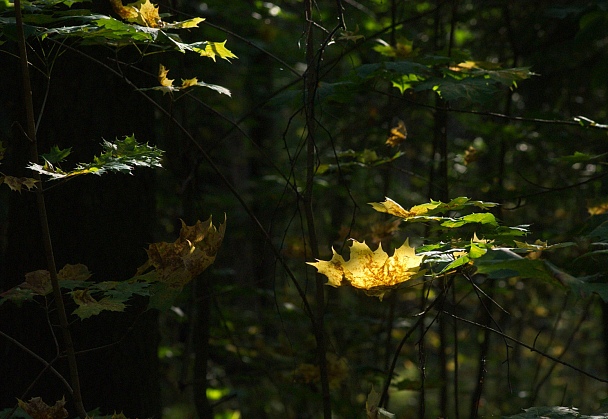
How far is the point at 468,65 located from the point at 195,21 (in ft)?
3.84

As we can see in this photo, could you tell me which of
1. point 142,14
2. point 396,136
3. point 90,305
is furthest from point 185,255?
point 396,136

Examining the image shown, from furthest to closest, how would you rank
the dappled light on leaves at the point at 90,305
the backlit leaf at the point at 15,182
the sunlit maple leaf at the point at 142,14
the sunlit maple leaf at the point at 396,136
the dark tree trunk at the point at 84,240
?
the sunlit maple leaf at the point at 396,136, the dark tree trunk at the point at 84,240, the sunlit maple leaf at the point at 142,14, the dappled light on leaves at the point at 90,305, the backlit leaf at the point at 15,182

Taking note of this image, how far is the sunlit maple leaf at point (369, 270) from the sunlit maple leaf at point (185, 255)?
275 millimetres

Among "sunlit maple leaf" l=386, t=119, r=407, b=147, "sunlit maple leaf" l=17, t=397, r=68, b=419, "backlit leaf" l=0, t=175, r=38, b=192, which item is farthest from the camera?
"sunlit maple leaf" l=386, t=119, r=407, b=147

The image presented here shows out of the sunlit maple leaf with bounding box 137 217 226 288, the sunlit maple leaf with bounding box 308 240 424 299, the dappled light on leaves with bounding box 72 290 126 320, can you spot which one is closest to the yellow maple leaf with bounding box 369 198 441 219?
the sunlit maple leaf with bounding box 308 240 424 299

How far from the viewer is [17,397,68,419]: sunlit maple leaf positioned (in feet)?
5.30

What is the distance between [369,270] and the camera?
1.54 meters

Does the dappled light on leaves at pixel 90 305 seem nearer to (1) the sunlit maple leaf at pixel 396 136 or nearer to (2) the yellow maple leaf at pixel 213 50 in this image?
(2) the yellow maple leaf at pixel 213 50

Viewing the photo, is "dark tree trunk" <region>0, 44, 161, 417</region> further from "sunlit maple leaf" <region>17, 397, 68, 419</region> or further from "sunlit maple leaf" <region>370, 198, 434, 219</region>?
"sunlit maple leaf" <region>370, 198, 434, 219</region>

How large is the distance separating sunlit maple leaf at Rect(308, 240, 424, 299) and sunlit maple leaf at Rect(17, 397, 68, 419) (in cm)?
76

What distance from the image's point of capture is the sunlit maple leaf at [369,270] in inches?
59.7

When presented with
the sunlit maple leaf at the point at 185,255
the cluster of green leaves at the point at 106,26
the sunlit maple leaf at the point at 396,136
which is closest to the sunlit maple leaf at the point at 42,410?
the sunlit maple leaf at the point at 185,255

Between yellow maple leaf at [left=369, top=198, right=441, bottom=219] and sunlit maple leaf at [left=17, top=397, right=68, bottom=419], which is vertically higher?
yellow maple leaf at [left=369, top=198, right=441, bottom=219]

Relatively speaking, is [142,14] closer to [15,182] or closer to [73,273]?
[15,182]
